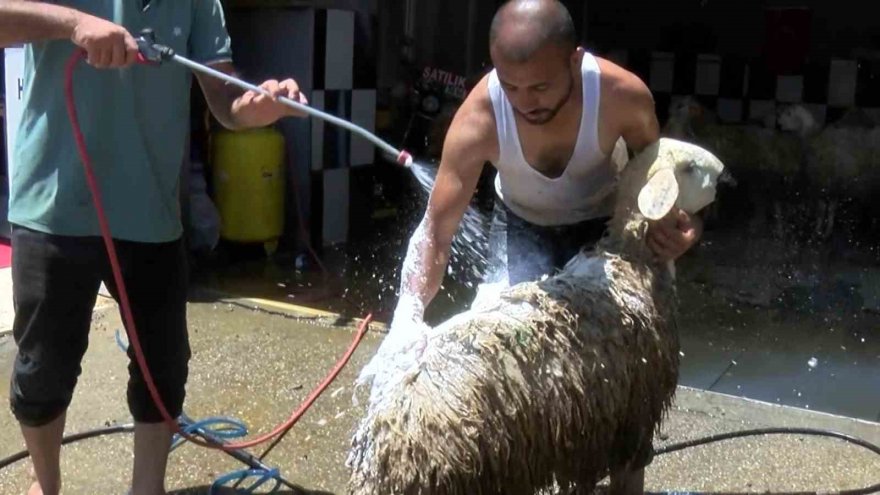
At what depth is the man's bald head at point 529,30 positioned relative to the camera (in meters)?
2.10

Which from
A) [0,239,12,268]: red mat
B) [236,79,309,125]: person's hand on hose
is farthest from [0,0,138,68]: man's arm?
[0,239,12,268]: red mat

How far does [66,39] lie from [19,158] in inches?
14.9

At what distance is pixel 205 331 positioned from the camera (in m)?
4.25

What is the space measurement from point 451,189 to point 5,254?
379 centimetres

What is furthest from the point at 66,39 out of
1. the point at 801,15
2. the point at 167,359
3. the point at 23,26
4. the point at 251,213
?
the point at 801,15

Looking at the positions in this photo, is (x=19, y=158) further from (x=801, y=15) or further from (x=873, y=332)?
(x=801, y=15)

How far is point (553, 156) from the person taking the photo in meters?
2.46

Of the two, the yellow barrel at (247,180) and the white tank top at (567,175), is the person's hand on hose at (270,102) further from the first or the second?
the yellow barrel at (247,180)

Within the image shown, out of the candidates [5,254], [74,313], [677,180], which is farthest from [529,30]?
[5,254]

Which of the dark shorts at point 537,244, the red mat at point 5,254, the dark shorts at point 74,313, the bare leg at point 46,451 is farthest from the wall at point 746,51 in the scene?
the bare leg at point 46,451

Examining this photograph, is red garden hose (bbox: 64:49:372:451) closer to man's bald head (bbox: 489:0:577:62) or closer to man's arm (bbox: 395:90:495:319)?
man's arm (bbox: 395:90:495:319)

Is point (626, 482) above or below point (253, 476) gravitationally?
above

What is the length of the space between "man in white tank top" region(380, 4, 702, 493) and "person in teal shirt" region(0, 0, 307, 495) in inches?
18.0

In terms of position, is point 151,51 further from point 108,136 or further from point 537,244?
point 537,244
